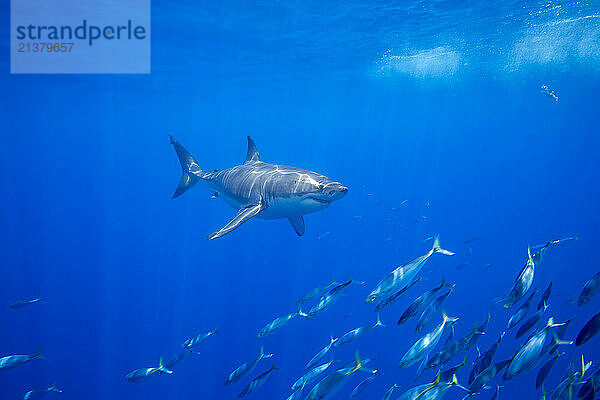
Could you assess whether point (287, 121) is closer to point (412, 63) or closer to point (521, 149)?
point (412, 63)

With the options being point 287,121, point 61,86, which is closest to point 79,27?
point 61,86

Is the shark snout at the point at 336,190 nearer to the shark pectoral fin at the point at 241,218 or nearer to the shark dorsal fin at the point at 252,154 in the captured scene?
the shark pectoral fin at the point at 241,218

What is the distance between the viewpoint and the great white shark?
5.47 metres

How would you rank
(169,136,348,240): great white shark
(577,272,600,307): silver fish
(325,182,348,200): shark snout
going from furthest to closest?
(169,136,348,240): great white shark → (325,182,348,200): shark snout → (577,272,600,307): silver fish

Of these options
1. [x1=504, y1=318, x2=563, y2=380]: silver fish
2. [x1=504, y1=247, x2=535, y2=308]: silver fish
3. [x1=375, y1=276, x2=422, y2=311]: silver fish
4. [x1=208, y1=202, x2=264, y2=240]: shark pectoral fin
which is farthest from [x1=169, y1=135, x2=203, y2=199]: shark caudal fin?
[x1=504, y1=318, x2=563, y2=380]: silver fish

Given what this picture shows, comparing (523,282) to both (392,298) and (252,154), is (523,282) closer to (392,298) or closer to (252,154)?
(392,298)

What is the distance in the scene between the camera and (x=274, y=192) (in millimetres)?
6203

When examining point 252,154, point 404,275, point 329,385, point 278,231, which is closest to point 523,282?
point 404,275

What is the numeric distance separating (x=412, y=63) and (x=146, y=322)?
26.4 metres

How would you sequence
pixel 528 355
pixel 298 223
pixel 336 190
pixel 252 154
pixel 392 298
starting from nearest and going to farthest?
pixel 528 355 < pixel 392 298 < pixel 336 190 < pixel 298 223 < pixel 252 154

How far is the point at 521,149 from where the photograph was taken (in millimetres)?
121438

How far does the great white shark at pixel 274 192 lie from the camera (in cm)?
547

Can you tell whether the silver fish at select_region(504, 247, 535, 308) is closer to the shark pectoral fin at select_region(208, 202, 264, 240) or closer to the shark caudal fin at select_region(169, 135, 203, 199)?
the shark pectoral fin at select_region(208, 202, 264, 240)

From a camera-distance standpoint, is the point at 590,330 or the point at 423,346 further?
the point at 423,346
